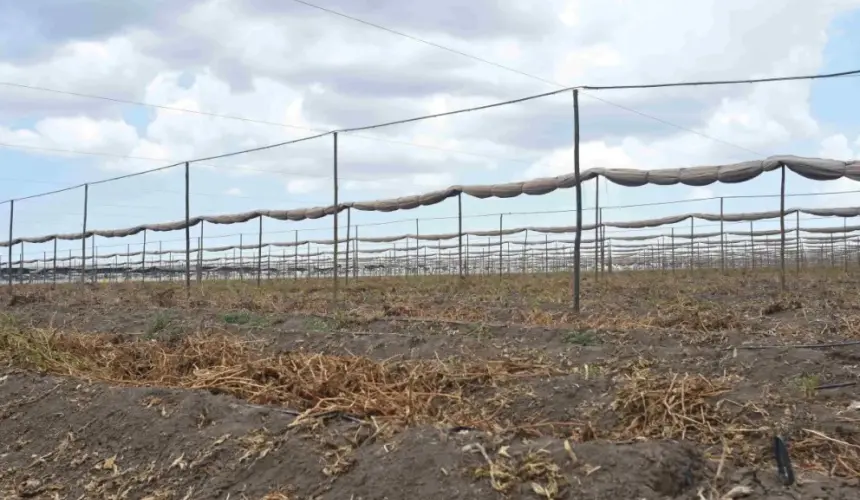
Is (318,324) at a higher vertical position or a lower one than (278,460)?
higher

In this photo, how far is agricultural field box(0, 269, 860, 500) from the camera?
10.2 ft

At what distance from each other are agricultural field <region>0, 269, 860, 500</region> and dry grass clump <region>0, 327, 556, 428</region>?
0.06ft

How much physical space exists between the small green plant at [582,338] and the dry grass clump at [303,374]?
1041 millimetres

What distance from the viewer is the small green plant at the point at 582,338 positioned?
6617 millimetres

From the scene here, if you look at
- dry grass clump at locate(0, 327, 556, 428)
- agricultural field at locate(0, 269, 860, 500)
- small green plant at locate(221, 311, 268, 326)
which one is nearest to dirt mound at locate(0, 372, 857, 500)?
agricultural field at locate(0, 269, 860, 500)

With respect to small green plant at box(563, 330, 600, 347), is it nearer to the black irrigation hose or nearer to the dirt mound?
the dirt mound

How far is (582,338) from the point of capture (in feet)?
22.0

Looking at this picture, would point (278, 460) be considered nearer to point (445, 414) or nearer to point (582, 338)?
point (445, 414)

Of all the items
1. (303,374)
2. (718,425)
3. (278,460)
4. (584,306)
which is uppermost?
(584,306)

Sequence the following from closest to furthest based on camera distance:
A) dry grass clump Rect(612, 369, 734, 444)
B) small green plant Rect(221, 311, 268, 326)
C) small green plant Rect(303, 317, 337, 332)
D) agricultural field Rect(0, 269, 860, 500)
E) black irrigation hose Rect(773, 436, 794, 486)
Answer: black irrigation hose Rect(773, 436, 794, 486)
agricultural field Rect(0, 269, 860, 500)
dry grass clump Rect(612, 369, 734, 444)
small green plant Rect(303, 317, 337, 332)
small green plant Rect(221, 311, 268, 326)

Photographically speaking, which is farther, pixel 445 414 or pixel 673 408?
pixel 673 408

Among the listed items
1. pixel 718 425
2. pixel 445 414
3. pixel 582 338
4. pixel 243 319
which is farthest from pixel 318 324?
pixel 718 425

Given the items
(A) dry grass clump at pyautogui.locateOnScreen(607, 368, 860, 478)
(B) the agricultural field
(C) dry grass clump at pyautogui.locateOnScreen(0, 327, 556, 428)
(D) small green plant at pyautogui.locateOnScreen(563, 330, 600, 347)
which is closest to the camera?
(B) the agricultural field

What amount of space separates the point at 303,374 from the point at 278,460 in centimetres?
143
